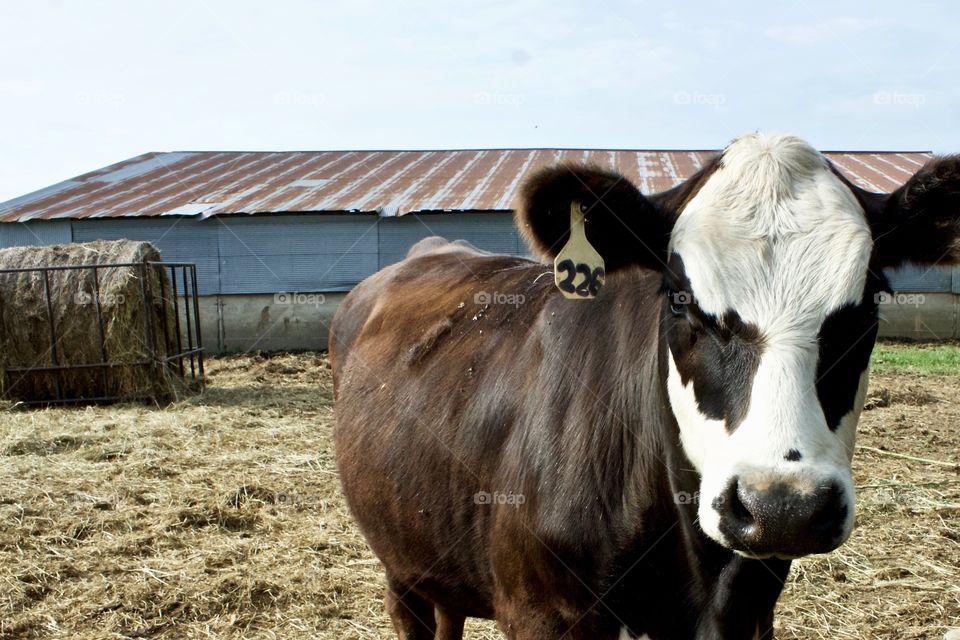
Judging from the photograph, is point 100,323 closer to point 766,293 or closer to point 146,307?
point 146,307

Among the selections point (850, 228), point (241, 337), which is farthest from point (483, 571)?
point (241, 337)

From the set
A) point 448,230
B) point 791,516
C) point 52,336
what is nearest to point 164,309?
point 52,336

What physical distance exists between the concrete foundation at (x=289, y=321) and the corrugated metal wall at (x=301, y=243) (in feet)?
1.01

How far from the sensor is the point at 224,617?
13.7ft

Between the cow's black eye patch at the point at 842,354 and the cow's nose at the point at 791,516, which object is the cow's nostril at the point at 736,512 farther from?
the cow's black eye patch at the point at 842,354

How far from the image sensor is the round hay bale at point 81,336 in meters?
10.4

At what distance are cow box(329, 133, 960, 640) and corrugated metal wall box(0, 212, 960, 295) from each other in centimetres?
1410

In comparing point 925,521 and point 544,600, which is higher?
point 544,600

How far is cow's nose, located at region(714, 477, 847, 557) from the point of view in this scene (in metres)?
1.61

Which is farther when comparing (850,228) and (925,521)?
(925,521)

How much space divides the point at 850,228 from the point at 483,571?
1.56m

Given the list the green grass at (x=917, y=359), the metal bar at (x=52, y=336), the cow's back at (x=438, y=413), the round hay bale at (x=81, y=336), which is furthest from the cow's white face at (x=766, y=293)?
the green grass at (x=917, y=359)

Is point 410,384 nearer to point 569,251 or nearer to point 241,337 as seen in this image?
point 569,251

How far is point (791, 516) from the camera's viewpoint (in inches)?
63.5
